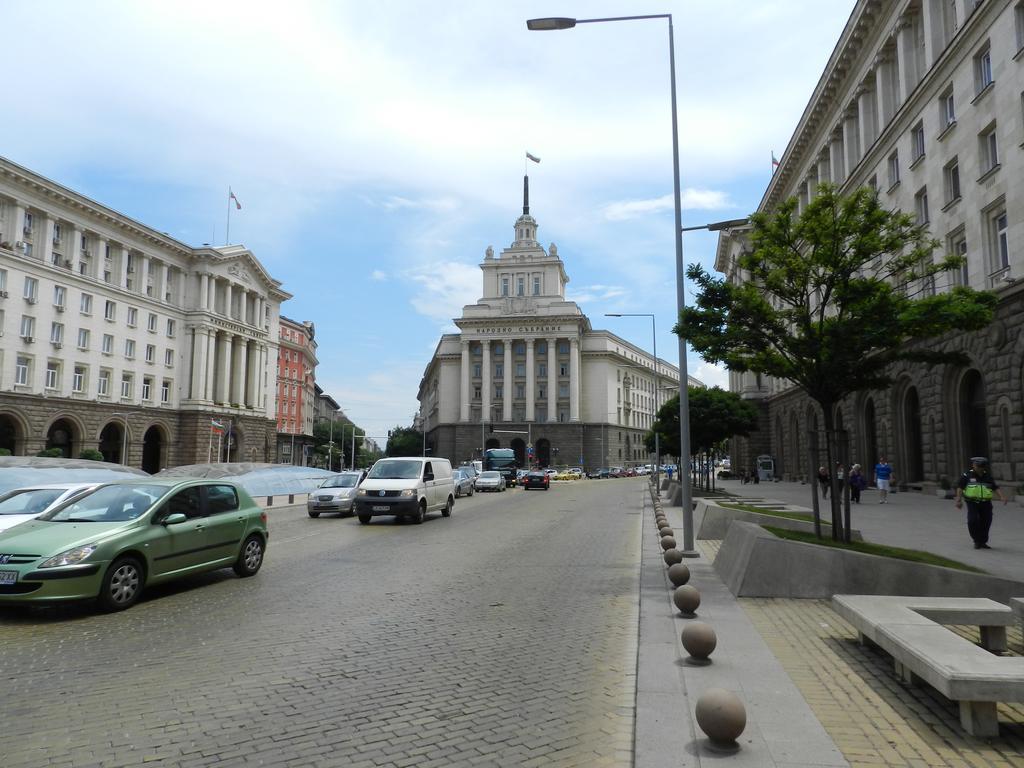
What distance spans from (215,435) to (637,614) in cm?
6538

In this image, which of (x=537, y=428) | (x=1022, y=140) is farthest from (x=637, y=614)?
(x=537, y=428)

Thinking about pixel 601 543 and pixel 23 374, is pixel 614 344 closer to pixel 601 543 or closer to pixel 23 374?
pixel 23 374

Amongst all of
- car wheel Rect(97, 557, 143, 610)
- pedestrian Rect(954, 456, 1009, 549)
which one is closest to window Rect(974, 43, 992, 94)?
pedestrian Rect(954, 456, 1009, 549)

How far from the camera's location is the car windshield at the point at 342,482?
24828 mm

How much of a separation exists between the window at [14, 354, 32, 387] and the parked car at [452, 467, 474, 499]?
32341 mm

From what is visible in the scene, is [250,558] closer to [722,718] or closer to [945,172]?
[722,718]

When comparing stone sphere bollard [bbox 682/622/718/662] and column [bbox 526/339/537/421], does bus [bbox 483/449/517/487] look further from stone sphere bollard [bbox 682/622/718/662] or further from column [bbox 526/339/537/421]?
stone sphere bollard [bbox 682/622/718/662]

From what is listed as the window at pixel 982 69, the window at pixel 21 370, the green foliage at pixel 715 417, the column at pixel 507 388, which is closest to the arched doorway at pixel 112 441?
the window at pixel 21 370

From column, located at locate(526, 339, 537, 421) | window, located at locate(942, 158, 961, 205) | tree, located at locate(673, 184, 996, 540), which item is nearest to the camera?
tree, located at locate(673, 184, 996, 540)

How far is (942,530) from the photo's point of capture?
605 inches

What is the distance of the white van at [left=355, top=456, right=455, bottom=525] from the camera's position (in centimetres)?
1959

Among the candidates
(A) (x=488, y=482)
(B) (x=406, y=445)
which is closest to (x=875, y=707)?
(A) (x=488, y=482)

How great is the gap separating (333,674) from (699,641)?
2.99 meters

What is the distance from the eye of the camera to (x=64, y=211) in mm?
52719
